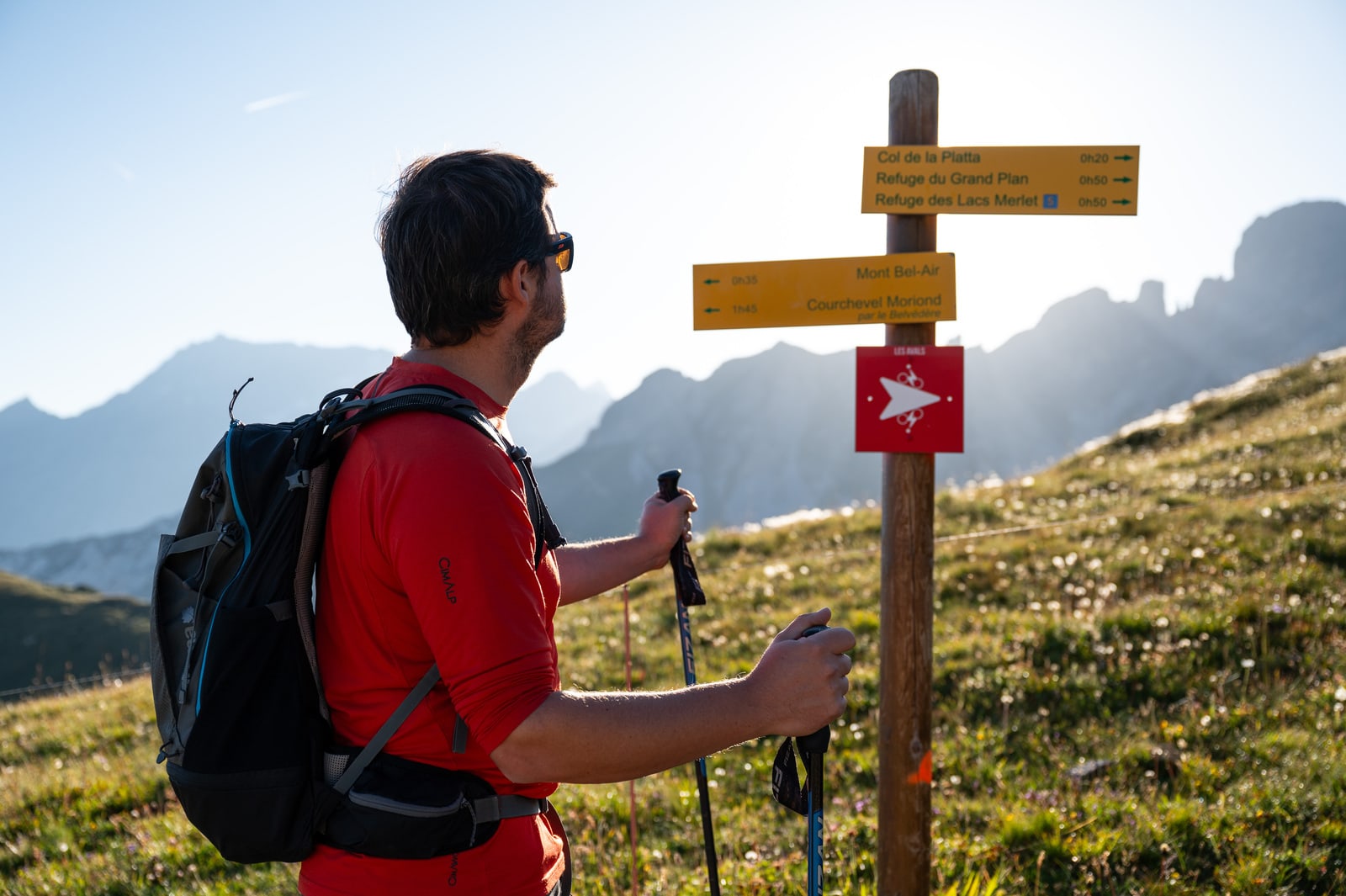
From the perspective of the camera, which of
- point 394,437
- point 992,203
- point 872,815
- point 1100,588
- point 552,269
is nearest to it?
point 394,437

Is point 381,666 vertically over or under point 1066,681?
over

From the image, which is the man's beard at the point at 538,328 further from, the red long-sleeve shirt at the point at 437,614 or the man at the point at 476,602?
the red long-sleeve shirt at the point at 437,614

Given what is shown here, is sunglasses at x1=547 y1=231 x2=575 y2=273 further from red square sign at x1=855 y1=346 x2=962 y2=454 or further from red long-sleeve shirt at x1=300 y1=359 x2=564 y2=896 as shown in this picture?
red square sign at x1=855 y1=346 x2=962 y2=454

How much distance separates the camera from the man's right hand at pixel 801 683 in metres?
2.10

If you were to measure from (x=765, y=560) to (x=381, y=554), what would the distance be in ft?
35.7

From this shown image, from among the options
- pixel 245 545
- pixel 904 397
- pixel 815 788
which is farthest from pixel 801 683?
pixel 904 397

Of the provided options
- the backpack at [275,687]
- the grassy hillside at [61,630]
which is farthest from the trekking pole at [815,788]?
the grassy hillside at [61,630]

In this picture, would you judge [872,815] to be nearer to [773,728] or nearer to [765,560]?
[773,728]

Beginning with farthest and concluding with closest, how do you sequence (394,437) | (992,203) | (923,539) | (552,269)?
(923,539), (992,203), (552,269), (394,437)

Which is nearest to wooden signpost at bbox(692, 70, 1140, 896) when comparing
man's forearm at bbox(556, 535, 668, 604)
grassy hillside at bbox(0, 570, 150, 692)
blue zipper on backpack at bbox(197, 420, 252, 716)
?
man's forearm at bbox(556, 535, 668, 604)

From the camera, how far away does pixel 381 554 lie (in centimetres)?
193

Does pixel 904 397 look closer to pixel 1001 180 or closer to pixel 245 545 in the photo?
pixel 1001 180

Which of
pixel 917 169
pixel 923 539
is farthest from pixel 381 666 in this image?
pixel 917 169

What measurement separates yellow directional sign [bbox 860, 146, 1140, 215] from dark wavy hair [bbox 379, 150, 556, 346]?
1885 mm
